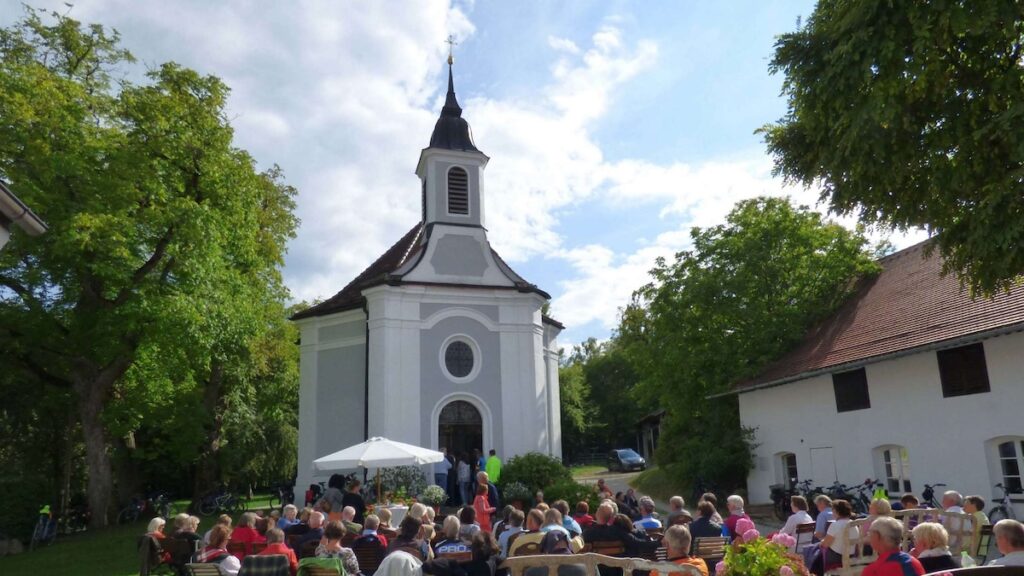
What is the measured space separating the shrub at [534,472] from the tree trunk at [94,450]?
1110 centimetres

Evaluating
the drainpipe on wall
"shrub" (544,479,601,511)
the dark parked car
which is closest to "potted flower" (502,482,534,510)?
"shrub" (544,479,601,511)

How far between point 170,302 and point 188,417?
8560 mm

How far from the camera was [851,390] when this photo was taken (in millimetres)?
17812

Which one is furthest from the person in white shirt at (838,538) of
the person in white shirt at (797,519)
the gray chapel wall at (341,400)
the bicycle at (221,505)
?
the bicycle at (221,505)

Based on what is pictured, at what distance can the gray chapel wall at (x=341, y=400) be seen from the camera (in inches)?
883

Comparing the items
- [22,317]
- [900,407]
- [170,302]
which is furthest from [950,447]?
[22,317]

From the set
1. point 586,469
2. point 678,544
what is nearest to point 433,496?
point 678,544

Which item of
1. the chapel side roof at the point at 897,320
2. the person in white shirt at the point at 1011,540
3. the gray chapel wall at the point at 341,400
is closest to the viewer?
the person in white shirt at the point at 1011,540

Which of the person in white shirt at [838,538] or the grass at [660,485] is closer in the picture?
the person in white shirt at [838,538]

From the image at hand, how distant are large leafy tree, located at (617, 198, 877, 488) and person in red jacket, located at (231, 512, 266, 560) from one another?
14449 mm

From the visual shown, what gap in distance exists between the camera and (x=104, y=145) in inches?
744

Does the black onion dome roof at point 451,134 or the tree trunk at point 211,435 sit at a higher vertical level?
the black onion dome roof at point 451,134

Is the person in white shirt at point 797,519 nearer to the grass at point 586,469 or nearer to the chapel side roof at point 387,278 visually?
the chapel side roof at point 387,278

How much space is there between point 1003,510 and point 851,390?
15.9 ft
